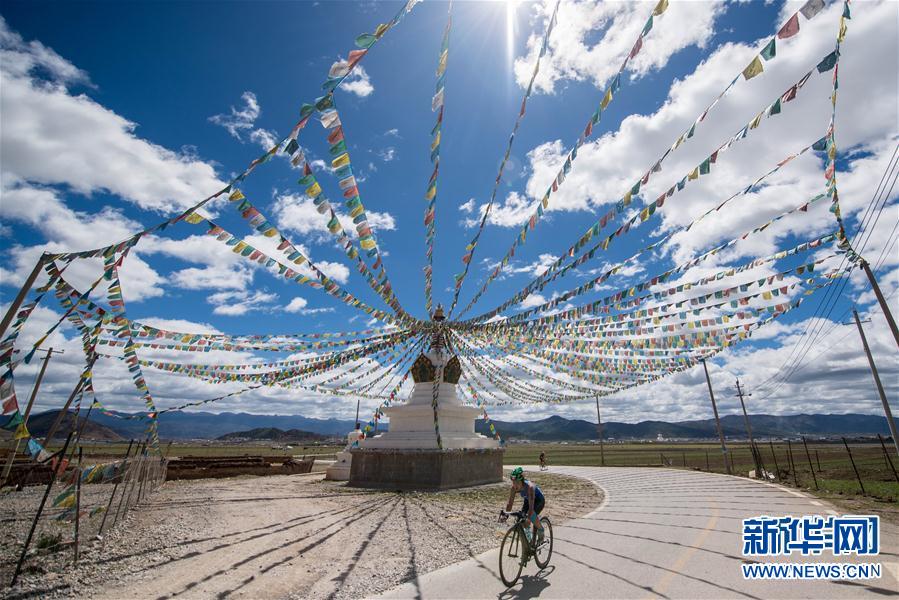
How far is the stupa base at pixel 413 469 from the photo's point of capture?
15.4 meters

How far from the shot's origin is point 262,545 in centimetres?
768

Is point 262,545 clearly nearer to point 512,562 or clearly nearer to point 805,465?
point 512,562

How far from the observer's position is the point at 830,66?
5398mm

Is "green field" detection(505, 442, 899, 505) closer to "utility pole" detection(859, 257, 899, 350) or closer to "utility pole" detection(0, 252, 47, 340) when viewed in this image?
"utility pole" detection(859, 257, 899, 350)

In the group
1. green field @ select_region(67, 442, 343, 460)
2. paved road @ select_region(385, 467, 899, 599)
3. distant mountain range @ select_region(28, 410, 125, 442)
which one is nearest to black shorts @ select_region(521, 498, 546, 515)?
paved road @ select_region(385, 467, 899, 599)

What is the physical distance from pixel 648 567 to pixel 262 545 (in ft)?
21.1

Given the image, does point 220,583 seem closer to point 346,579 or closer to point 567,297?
point 346,579

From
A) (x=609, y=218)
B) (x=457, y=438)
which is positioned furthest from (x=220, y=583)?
(x=457, y=438)

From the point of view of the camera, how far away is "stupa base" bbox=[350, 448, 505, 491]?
15367 millimetres

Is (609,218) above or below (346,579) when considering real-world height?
above

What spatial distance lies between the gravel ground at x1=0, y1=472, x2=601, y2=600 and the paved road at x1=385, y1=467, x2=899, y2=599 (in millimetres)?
841

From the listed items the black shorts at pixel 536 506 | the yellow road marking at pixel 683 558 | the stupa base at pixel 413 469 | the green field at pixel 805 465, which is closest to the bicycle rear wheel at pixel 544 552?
the black shorts at pixel 536 506

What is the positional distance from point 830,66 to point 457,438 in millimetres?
15404

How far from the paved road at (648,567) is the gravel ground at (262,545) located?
841 millimetres
